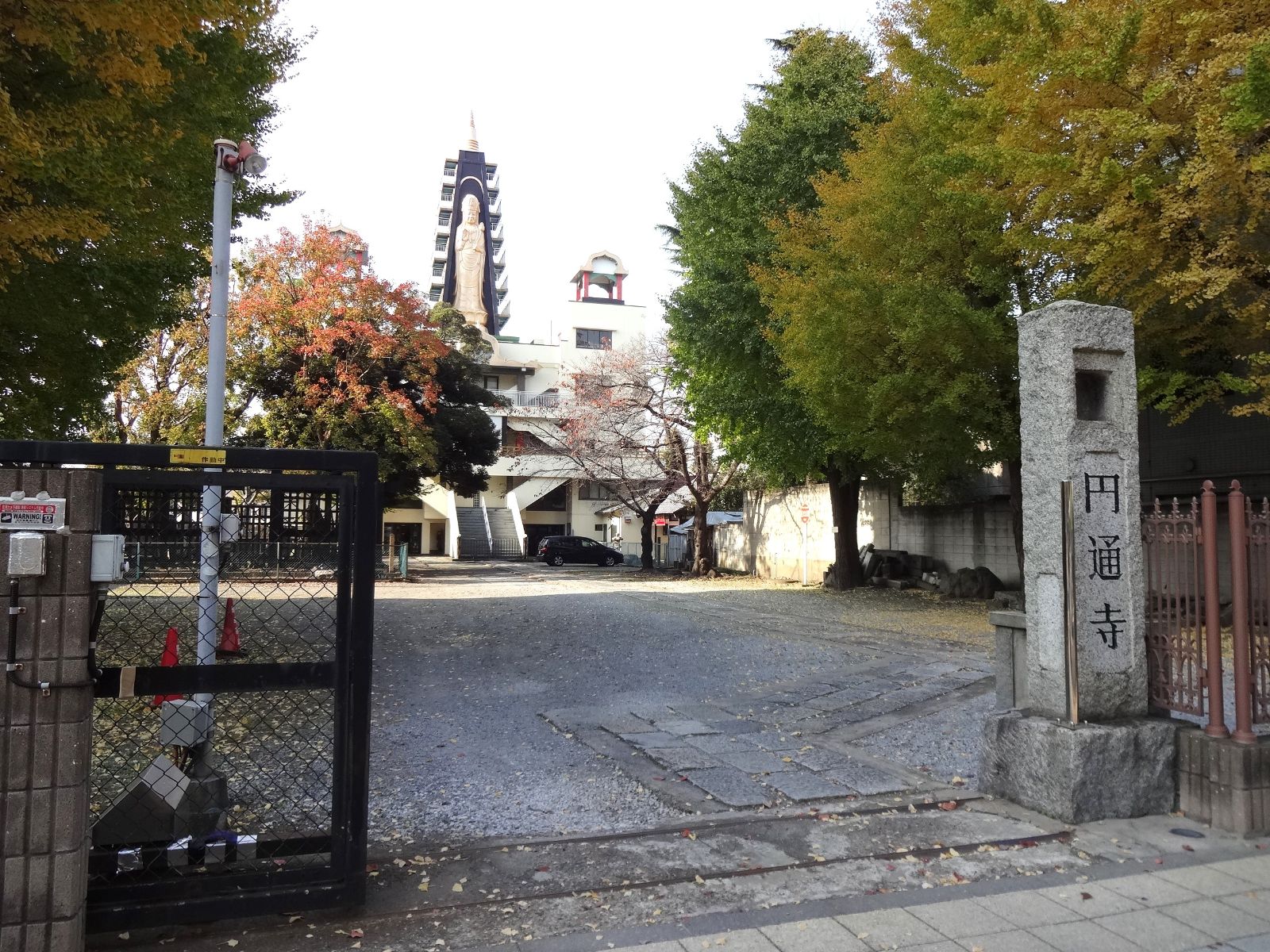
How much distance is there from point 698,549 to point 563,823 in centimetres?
2354

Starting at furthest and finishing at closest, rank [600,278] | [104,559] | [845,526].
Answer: [600,278] → [845,526] → [104,559]

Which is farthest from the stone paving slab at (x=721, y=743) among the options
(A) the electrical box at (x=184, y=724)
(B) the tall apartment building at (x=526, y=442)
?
(B) the tall apartment building at (x=526, y=442)

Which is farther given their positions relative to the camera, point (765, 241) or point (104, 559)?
point (765, 241)

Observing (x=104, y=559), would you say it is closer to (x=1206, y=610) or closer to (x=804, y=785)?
(x=804, y=785)

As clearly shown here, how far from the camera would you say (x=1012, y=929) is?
3.59 metres

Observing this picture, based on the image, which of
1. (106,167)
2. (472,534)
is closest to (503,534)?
(472,534)

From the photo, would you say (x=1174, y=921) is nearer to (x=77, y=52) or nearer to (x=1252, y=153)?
(x=77, y=52)

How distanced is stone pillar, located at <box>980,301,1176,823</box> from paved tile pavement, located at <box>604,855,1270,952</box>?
854 millimetres

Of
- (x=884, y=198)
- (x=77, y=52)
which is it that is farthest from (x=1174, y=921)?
(x=884, y=198)

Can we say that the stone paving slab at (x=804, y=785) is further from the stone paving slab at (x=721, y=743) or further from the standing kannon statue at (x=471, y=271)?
the standing kannon statue at (x=471, y=271)

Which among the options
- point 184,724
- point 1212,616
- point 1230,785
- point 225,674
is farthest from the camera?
point 1212,616

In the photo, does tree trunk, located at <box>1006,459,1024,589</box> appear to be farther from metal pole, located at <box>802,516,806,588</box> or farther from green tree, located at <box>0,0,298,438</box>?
green tree, located at <box>0,0,298,438</box>

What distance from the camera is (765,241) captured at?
1778cm

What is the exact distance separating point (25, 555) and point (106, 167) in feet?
14.9
